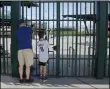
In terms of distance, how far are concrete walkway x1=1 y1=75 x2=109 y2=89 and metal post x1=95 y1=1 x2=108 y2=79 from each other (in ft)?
1.31

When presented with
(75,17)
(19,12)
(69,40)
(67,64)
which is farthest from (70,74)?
(19,12)

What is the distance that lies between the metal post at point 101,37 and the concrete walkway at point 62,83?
0.40 meters

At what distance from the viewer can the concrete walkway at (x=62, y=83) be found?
26.9ft

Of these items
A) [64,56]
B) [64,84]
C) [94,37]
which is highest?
[94,37]

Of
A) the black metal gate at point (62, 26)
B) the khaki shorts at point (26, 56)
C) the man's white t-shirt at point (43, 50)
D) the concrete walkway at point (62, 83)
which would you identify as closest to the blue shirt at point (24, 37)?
the khaki shorts at point (26, 56)

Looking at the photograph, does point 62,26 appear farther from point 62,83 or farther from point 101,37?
point 62,83

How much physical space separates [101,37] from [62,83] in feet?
6.27

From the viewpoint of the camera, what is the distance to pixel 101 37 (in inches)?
358

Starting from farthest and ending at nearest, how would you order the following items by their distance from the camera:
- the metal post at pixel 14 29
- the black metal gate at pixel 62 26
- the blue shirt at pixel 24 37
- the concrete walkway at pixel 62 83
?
the black metal gate at pixel 62 26
the metal post at pixel 14 29
the blue shirt at pixel 24 37
the concrete walkway at pixel 62 83

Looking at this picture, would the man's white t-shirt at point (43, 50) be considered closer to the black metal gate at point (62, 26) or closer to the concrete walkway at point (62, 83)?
the black metal gate at point (62, 26)

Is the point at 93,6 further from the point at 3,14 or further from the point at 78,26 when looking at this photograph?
the point at 3,14

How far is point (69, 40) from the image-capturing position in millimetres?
9586

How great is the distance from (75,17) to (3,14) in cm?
233

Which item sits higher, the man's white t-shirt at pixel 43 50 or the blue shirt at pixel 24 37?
the blue shirt at pixel 24 37
